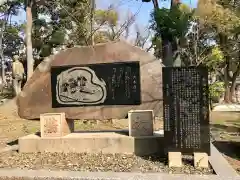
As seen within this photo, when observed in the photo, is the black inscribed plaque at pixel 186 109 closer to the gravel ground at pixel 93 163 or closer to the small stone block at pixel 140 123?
the gravel ground at pixel 93 163

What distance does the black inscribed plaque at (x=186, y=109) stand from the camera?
6504 mm

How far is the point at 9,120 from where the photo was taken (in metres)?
14.1

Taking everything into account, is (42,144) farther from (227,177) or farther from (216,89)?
(216,89)

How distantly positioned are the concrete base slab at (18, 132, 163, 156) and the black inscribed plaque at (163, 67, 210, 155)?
90cm

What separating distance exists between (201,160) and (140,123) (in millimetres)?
1684

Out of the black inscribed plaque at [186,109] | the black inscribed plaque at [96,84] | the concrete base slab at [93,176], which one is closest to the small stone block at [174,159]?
the black inscribed plaque at [186,109]

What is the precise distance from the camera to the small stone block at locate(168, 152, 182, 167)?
21.2ft

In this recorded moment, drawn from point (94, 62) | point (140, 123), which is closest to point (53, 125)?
point (94, 62)

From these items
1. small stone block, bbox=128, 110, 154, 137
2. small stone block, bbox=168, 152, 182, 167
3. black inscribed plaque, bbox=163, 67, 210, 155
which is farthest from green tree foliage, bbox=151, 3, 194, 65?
small stone block, bbox=168, 152, 182, 167

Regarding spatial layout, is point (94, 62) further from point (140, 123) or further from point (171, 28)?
point (171, 28)

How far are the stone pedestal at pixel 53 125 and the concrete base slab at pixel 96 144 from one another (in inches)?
4.7

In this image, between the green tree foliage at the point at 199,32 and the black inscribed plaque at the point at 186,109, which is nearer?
the black inscribed plaque at the point at 186,109

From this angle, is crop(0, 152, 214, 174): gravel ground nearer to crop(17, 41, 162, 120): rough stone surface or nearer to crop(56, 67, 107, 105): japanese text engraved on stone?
crop(17, 41, 162, 120): rough stone surface

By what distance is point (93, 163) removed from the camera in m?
6.85
